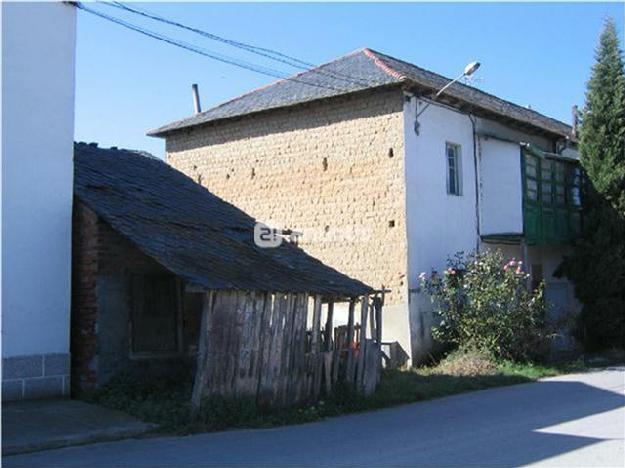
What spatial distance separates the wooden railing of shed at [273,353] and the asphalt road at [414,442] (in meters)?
→ 0.93

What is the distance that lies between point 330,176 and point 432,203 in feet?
9.16

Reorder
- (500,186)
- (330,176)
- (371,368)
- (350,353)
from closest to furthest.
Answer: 1. (350,353)
2. (371,368)
3. (330,176)
4. (500,186)

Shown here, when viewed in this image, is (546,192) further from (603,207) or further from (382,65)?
(382,65)

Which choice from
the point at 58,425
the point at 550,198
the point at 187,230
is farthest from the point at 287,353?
the point at 550,198

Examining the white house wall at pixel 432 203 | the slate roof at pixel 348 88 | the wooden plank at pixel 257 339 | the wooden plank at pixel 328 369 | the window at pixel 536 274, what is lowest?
the wooden plank at pixel 328 369

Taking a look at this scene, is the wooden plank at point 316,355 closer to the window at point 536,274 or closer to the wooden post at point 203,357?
the wooden post at point 203,357

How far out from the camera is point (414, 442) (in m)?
8.80

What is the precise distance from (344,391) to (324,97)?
9089 millimetres

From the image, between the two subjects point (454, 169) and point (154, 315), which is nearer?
point (154, 315)

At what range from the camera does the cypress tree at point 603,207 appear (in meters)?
21.3

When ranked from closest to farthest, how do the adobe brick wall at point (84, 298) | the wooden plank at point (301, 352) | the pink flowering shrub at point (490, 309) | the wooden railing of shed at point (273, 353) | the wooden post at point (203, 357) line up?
the wooden post at point (203, 357) < the wooden railing of shed at point (273, 353) < the adobe brick wall at point (84, 298) < the wooden plank at point (301, 352) < the pink flowering shrub at point (490, 309)

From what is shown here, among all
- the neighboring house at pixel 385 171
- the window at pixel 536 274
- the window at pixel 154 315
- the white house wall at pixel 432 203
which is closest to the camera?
the window at pixel 154 315

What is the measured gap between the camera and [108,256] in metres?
11.6

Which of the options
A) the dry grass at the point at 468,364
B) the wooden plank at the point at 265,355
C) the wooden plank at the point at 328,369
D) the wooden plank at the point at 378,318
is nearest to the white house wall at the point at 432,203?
the dry grass at the point at 468,364
